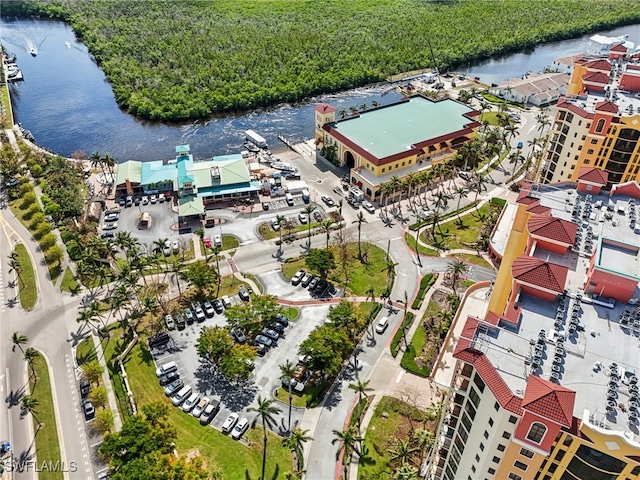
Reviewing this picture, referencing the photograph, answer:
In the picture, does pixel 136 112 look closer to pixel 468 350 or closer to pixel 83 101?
pixel 83 101

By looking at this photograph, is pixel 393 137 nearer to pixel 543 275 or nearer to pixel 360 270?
pixel 360 270

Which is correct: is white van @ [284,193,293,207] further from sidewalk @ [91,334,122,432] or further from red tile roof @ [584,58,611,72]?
red tile roof @ [584,58,611,72]

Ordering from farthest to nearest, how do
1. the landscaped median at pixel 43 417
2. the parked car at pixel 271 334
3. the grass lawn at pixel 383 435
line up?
the parked car at pixel 271 334, the landscaped median at pixel 43 417, the grass lawn at pixel 383 435

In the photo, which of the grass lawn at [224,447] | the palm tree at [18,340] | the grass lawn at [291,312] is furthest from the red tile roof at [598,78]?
the palm tree at [18,340]

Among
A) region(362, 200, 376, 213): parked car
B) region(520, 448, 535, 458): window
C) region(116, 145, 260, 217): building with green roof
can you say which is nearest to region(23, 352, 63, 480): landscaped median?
region(116, 145, 260, 217): building with green roof

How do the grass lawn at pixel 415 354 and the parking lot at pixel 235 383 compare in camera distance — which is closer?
the parking lot at pixel 235 383

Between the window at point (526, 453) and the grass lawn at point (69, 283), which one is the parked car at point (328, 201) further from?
the window at point (526, 453)
